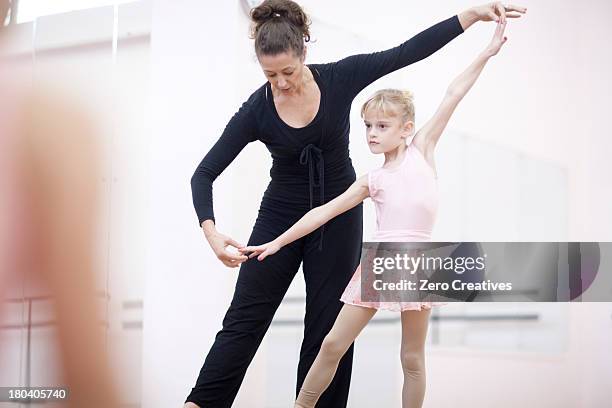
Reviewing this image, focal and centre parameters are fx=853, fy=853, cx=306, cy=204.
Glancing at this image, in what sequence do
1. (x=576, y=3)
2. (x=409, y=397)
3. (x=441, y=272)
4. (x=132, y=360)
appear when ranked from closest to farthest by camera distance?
(x=409, y=397)
(x=441, y=272)
(x=576, y=3)
(x=132, y=360)

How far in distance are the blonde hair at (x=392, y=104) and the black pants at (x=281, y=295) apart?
32 centimetres

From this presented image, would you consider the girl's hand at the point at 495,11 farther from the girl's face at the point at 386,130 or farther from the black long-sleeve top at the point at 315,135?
the girl's face at the point at 386,130

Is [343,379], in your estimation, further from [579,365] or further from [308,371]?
[579,365]

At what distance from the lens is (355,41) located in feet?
10.6

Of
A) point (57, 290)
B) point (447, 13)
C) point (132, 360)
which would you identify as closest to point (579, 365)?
point (447, 13)

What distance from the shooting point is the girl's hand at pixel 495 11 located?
2.67 metres

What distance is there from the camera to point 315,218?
2670 millimetres


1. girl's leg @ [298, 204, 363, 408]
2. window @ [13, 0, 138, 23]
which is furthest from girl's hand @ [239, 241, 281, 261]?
window @ [13, 0, 138, 23]

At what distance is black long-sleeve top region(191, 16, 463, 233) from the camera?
2.69 m

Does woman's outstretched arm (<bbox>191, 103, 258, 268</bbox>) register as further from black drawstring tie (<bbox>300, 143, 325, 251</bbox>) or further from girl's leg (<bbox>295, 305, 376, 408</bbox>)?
girl's leg (<bbox>295, 305, 376, 408</bbox>)

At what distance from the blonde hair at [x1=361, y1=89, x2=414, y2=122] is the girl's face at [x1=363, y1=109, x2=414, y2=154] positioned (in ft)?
0.04

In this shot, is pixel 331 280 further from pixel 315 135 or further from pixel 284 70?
pixel 284 70

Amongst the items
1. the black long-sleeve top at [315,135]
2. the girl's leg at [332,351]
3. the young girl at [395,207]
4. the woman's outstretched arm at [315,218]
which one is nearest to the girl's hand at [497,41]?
the young girl at [395,207]

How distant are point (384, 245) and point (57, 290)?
1479mm
